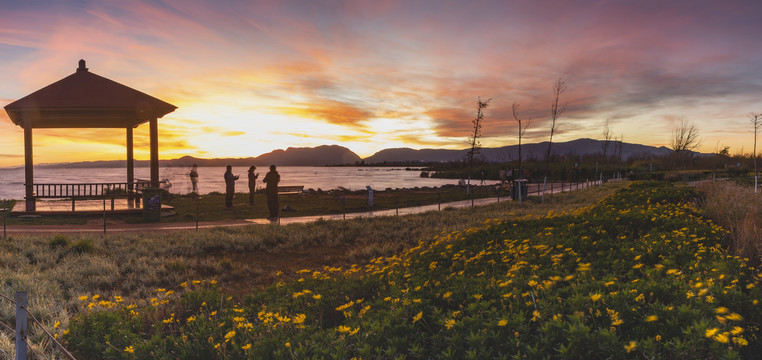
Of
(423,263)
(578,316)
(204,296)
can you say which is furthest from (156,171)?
(578,316)

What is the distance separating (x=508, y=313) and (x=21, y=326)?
12.5ft

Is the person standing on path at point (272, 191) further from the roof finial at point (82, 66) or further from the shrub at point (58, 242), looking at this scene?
the roof finial at point (82, 66)

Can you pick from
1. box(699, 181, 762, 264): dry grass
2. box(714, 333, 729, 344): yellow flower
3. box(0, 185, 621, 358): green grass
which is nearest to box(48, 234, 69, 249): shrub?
box(0, 185, 621, 358): green grass

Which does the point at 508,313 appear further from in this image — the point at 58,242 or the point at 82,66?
the point at 82,66

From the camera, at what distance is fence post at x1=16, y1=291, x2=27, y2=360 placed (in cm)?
311

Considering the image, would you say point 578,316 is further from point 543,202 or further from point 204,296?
point 543,202

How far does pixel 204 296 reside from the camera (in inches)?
219

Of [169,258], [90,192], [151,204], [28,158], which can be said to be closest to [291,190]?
[90,192]

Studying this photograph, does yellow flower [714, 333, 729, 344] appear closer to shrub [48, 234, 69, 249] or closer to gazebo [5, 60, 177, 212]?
shrub [48, 234, 69, 249]

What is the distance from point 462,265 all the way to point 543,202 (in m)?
16.0

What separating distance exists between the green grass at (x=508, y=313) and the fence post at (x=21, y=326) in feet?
2.42

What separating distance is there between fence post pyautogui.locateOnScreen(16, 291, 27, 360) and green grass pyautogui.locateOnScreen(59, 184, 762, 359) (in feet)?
2.42

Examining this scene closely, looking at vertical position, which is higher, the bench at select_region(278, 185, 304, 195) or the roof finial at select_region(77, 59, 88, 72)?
the roof finial at select_region(77, 59, 88, 72)

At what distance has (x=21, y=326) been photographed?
3.15 m
